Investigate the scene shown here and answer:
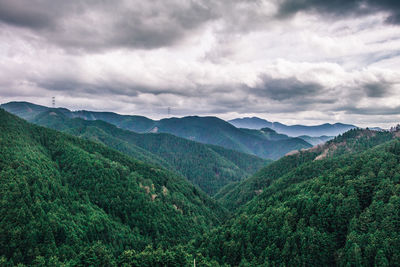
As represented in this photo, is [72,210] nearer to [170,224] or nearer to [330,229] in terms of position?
[170,224]

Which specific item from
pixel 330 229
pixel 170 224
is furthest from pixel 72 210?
pixel 330 229

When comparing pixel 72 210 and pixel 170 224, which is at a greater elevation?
pixel 72 210

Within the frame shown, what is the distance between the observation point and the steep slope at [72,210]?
100 m

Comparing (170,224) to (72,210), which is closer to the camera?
(72,210)

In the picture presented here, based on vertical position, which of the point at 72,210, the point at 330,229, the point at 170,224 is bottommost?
the point at 170,224

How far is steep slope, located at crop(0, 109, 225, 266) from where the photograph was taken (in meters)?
100

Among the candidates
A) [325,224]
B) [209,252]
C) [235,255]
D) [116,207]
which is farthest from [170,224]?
[325,224]

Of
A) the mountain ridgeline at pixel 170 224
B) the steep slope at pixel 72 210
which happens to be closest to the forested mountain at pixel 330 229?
the mountain ridgeline at pixel 170 224

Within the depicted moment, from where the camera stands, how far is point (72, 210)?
442ft

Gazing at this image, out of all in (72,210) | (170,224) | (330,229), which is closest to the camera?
(330,229)

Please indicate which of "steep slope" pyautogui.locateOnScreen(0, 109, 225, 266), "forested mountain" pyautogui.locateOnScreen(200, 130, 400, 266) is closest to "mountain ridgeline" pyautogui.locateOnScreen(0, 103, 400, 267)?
"forested mountain" pyautogui.locateOnScreen(200, 130, 400, 266)

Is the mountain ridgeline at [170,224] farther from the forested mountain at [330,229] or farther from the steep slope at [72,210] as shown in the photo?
the steep slope at [72,210]

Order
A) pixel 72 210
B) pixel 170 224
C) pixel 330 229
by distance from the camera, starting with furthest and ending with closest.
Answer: pixel 170 224 → pixel 72 210 → pixel 330 229

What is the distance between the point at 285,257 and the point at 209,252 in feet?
129
